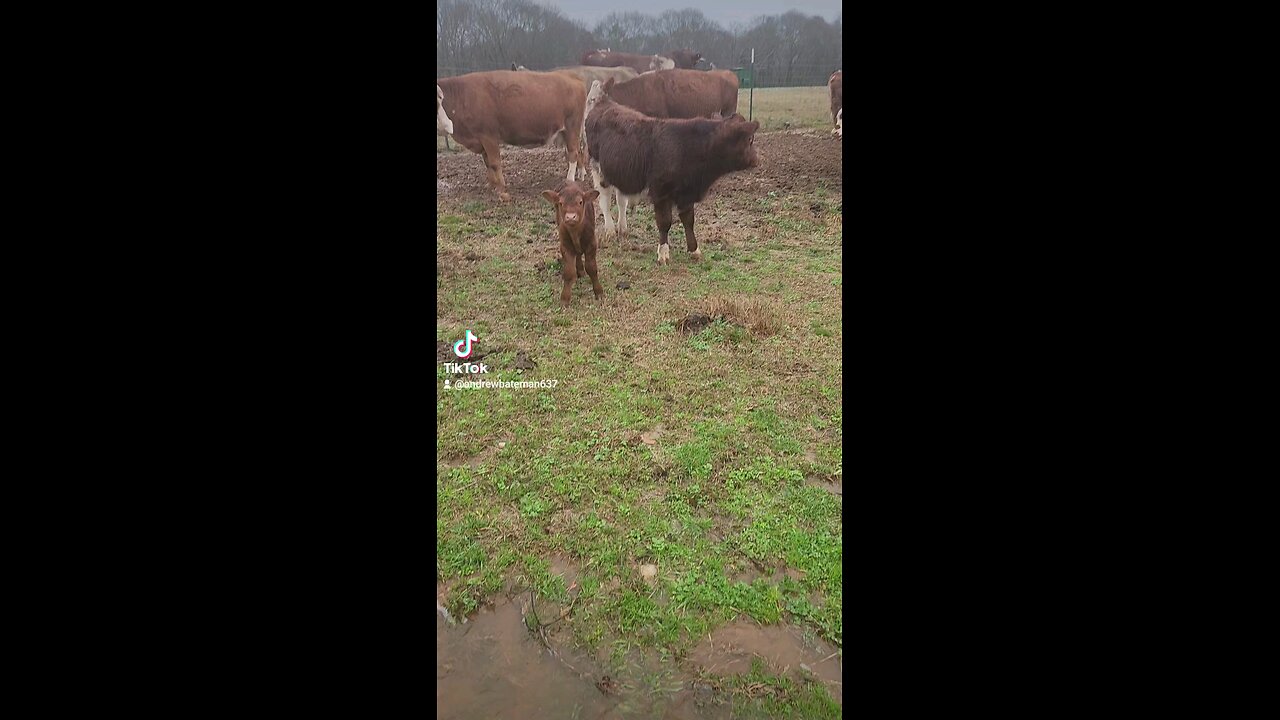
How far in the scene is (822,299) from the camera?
560 cm

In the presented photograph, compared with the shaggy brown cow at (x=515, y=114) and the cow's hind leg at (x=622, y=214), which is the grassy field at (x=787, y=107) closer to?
the shaggy brown cow at (x=515, y=114)

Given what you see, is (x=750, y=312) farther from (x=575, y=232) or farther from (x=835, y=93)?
(x=835, y=93)

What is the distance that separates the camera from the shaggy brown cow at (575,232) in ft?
17.1

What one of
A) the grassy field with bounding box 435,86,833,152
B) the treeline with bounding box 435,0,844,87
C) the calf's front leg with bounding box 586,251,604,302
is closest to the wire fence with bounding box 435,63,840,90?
the treeline with bounding box 435,0,844,87

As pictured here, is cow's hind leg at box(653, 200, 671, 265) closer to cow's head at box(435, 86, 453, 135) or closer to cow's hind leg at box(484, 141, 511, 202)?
cow's hind leg at box(484, 141, 511, 202)

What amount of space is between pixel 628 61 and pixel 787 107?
1521 millimetres

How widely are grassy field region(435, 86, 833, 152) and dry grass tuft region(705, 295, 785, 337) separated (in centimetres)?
169

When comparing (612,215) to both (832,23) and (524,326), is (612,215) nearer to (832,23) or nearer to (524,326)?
(524,326)

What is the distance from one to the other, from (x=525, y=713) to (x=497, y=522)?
1.04 metres

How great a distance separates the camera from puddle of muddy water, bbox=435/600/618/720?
241 cm

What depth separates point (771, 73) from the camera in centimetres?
521

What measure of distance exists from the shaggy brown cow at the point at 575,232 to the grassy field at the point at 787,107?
3.41 feet

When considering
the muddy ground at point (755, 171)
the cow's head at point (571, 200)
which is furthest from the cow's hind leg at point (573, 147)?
the cow's head at point (571, 200)

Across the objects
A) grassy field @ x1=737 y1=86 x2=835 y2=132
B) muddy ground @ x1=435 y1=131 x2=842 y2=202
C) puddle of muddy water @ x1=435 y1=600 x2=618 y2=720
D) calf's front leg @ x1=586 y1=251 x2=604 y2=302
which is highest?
grassy field @ x1=737 y1=86 x2=835 y2=132
